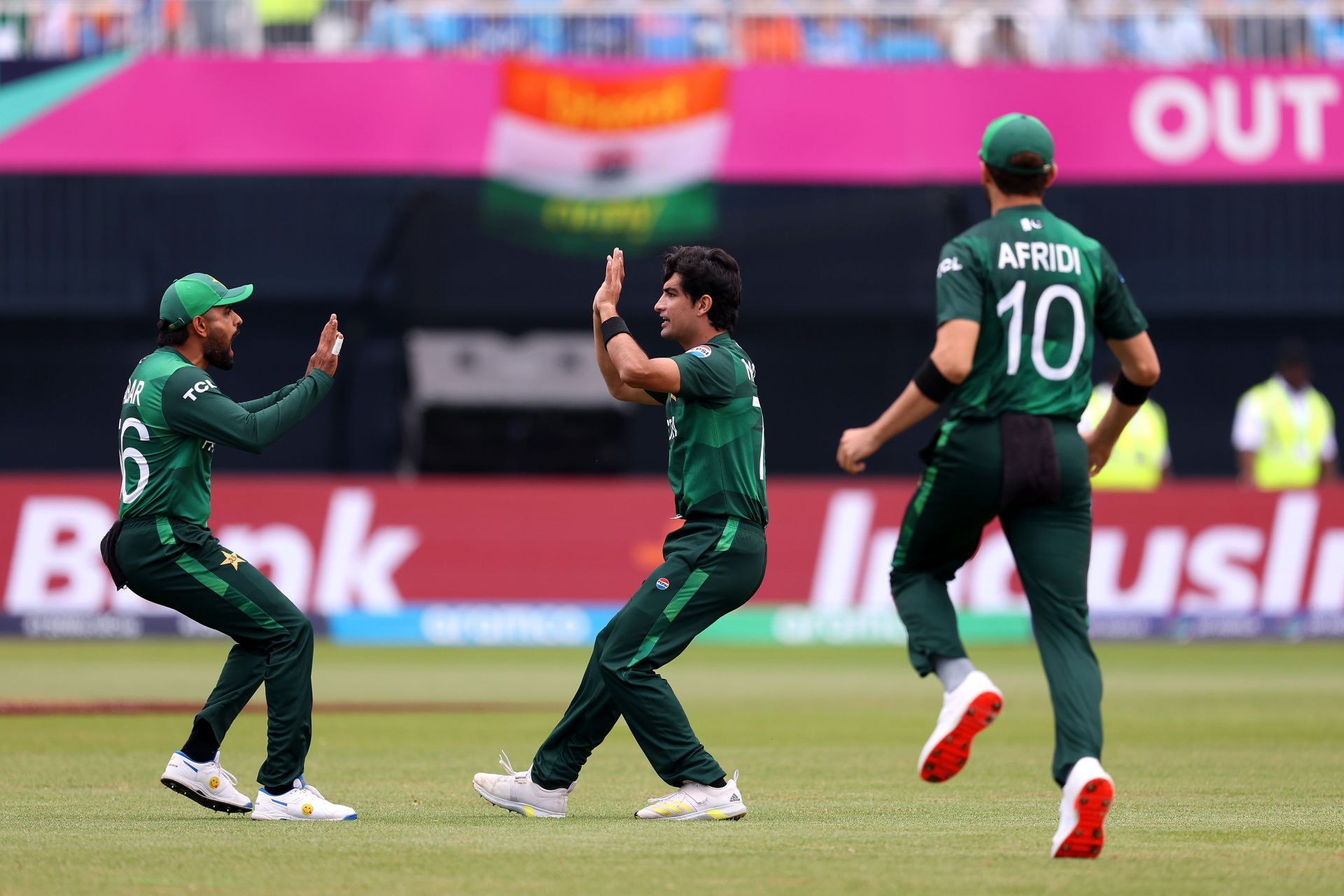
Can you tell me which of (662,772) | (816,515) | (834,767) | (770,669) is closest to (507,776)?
(662,772)

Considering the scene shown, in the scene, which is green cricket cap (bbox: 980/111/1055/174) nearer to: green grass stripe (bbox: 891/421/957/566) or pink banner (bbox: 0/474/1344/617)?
green grass stripe (bbox: 891/421/957/566)

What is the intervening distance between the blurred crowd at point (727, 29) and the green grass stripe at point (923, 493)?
1485 cm

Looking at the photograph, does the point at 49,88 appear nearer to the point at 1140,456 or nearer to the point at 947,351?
the point at 1140,456

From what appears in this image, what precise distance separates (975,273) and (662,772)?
7.13 ft

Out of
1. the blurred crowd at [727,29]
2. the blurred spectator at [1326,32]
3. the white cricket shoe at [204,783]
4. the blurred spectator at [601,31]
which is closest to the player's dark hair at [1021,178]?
the white cricket shoe at [204,783]

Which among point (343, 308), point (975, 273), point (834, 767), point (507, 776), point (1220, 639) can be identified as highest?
point (975, 273)

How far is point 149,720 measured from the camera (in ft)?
38.3

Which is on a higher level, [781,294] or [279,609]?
[279,609]

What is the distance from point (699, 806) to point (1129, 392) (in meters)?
2.12

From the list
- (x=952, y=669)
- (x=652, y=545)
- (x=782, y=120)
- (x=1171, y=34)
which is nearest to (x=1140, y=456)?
(x=652, y=545)

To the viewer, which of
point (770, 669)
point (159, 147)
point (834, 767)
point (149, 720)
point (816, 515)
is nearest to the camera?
point (834, 767)

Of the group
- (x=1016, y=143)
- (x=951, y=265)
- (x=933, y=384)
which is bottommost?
(x=933, y=384)

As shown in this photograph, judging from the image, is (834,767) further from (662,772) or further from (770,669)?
(770,669)

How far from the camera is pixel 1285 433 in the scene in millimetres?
19328
